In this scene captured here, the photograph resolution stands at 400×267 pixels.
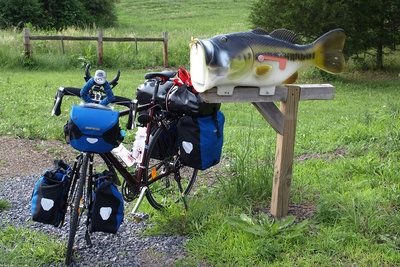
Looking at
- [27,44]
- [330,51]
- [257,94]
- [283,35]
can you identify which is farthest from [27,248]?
[27,44]

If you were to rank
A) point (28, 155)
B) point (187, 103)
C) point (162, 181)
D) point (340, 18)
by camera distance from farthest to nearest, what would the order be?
point (340, 18)
point (28, 155)
point (162, 181)
point (187, 103)

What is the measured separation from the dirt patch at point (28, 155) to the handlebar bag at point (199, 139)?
2406mm

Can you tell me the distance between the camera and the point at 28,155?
19.1ft

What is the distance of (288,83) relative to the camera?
356cm

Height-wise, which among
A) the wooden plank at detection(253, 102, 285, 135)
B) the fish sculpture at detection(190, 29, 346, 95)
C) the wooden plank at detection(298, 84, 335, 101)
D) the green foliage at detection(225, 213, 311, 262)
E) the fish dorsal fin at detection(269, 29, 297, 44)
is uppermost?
the fish dorsal fin at detection(269, 29, 297, 44)

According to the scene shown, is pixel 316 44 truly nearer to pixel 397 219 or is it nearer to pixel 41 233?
pixel 397 219

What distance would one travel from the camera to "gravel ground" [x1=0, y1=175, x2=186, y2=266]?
3.36 metres

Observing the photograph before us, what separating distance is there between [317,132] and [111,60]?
10.8 m

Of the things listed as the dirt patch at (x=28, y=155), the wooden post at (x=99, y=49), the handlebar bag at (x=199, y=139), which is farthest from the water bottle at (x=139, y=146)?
the wooden post at (x=99, y=49)

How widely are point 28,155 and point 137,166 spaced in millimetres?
2541

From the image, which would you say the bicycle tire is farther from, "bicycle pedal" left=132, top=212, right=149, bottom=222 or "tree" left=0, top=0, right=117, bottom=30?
"tree" left=0, top=0, right=117, bottom=30

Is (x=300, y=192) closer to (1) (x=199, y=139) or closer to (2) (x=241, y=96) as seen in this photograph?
(1) (x=199, y=139)

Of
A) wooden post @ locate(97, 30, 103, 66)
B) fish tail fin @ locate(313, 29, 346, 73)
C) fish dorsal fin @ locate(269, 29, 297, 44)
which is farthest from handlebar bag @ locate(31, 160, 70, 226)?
wooden post @ locate(97, 30, 103, 66)

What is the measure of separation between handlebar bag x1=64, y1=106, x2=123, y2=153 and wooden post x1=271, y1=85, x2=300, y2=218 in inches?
54.8
